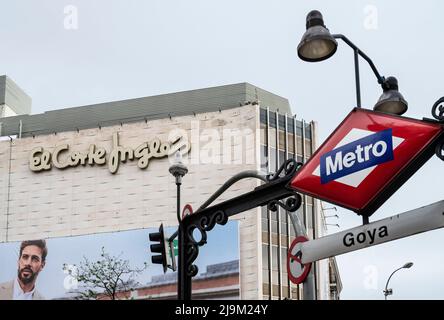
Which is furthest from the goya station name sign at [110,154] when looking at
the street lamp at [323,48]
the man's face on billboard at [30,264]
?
the street lamp at [323,48]

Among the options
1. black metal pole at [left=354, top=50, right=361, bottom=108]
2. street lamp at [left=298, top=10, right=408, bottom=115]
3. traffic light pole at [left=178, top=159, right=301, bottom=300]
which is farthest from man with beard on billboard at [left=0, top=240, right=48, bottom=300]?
black metal pole at [left=354, top=50, right=361, bottom=108]

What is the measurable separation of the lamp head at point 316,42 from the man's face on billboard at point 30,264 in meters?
49.8

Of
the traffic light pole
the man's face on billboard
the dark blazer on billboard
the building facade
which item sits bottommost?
the traffic light pole

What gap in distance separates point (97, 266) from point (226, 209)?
47.1 metres

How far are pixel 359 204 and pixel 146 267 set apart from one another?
155 ft

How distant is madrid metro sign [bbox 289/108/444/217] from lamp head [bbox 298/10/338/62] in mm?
1183

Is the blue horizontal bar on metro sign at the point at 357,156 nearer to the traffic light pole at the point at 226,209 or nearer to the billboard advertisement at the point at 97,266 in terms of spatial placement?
the traffic light pole at the point at 226,209

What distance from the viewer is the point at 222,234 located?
53.5 m

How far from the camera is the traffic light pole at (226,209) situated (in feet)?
36.6

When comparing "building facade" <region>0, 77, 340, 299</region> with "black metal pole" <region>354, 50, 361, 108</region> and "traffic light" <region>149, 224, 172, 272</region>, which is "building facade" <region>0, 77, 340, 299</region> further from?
"black metal pole" <region>354, 50, 361, 108</region>

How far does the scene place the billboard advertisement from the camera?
53.5 meters

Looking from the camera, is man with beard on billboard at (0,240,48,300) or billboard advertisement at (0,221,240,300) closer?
billboard advertisement at (0,221,240,300)
